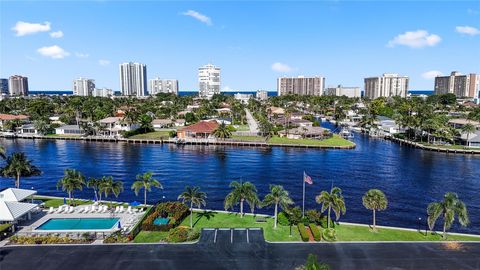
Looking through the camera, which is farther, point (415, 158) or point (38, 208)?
point (415, 158)

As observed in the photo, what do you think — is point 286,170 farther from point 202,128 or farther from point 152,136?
point 152,136

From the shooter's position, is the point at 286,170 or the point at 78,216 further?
the point at 286,170

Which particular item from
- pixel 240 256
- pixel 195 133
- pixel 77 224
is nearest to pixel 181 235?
pixel 240 256

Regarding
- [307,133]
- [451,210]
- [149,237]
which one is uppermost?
[307,133]

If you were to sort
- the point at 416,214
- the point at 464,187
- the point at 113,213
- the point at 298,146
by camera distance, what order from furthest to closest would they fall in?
the point at 298,146 → the point at 464,187 → the point at 416,214 → the point at 113,213

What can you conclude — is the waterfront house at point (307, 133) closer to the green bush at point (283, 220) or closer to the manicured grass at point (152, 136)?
the manicured grass at point (152, 136)

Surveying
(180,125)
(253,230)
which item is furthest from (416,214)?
(180,125)

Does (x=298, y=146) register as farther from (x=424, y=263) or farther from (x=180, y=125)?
(x=424, y=263)
